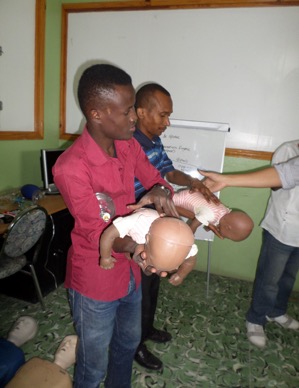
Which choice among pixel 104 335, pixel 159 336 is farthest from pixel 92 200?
pixel 159 336

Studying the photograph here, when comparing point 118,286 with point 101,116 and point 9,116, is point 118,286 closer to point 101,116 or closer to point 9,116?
point 101,116

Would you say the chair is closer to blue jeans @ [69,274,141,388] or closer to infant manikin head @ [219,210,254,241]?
blue jeans @ [69,274,141,388]

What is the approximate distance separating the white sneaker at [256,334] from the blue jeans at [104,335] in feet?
4.66

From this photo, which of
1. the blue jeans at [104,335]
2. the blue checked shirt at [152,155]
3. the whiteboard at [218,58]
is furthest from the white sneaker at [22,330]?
the whiteboard at [218,58]

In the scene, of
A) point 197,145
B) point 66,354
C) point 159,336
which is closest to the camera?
point 66,354

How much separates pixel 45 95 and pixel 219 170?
235 centimetres

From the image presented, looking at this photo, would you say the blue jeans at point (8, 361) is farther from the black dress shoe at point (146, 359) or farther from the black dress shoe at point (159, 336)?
the black dress shoe at point (159, 336)

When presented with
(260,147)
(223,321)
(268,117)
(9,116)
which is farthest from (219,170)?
(9,116)

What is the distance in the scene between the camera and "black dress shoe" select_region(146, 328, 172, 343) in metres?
2.42

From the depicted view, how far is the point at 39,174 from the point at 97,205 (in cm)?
280

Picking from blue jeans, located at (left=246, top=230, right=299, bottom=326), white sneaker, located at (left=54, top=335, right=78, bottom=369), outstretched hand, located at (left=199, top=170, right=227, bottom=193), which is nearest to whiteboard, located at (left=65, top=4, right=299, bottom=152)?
blue jeans, located at (left=246, top=230, right=299, bottom=326)

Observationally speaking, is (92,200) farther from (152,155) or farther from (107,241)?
(152,155)

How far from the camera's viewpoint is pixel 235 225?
1805mm

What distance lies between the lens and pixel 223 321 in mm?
2779
